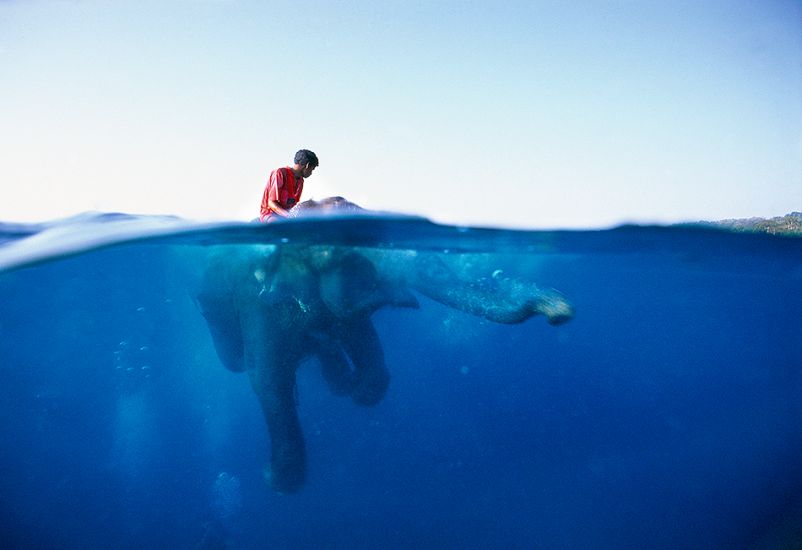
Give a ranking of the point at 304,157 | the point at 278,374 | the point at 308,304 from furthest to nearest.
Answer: the point at 308,304 → the point at 278,374 → the point at 304,157

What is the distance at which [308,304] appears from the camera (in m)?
7.24

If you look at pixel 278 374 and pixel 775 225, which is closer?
pixel 278 374

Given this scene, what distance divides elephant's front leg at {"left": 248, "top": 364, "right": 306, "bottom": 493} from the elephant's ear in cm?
154

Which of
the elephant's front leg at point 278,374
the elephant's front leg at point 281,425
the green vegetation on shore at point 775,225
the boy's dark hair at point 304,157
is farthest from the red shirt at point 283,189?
the green vegetation on shore at point 775,225

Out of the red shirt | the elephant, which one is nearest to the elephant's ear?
the elephant

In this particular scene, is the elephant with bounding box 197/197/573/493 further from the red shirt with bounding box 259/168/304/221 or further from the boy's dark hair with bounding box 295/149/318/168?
the boy's dark hair with bounding box 295/149/318/168

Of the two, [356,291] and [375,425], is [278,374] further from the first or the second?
[375,425]

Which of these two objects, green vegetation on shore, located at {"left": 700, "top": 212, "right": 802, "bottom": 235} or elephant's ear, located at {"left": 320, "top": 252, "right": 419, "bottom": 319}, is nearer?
elephant's ear, located at {"left": 320, "top": 252, "right": 419, "bottom": 319}

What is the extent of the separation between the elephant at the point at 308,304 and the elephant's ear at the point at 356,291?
0.7 inches

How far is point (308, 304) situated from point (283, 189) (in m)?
2.05

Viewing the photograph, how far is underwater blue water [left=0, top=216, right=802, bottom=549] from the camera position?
11.8 meters

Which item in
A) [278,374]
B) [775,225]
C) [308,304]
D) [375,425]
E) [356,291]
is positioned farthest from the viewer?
[375,425]

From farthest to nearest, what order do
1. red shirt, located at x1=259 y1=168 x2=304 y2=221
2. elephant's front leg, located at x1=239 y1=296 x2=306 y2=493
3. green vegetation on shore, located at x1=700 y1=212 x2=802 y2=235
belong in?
green vegetation on shore, located at x1=700 y1=212 x2=802 y2=235, elephant's front leg, located at x1=239 y1=296 x2=306 y2=493, red shirt, located at x1=259 y1=168 x2=304 y2=221

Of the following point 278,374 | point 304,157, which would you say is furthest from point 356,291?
point 304,157
